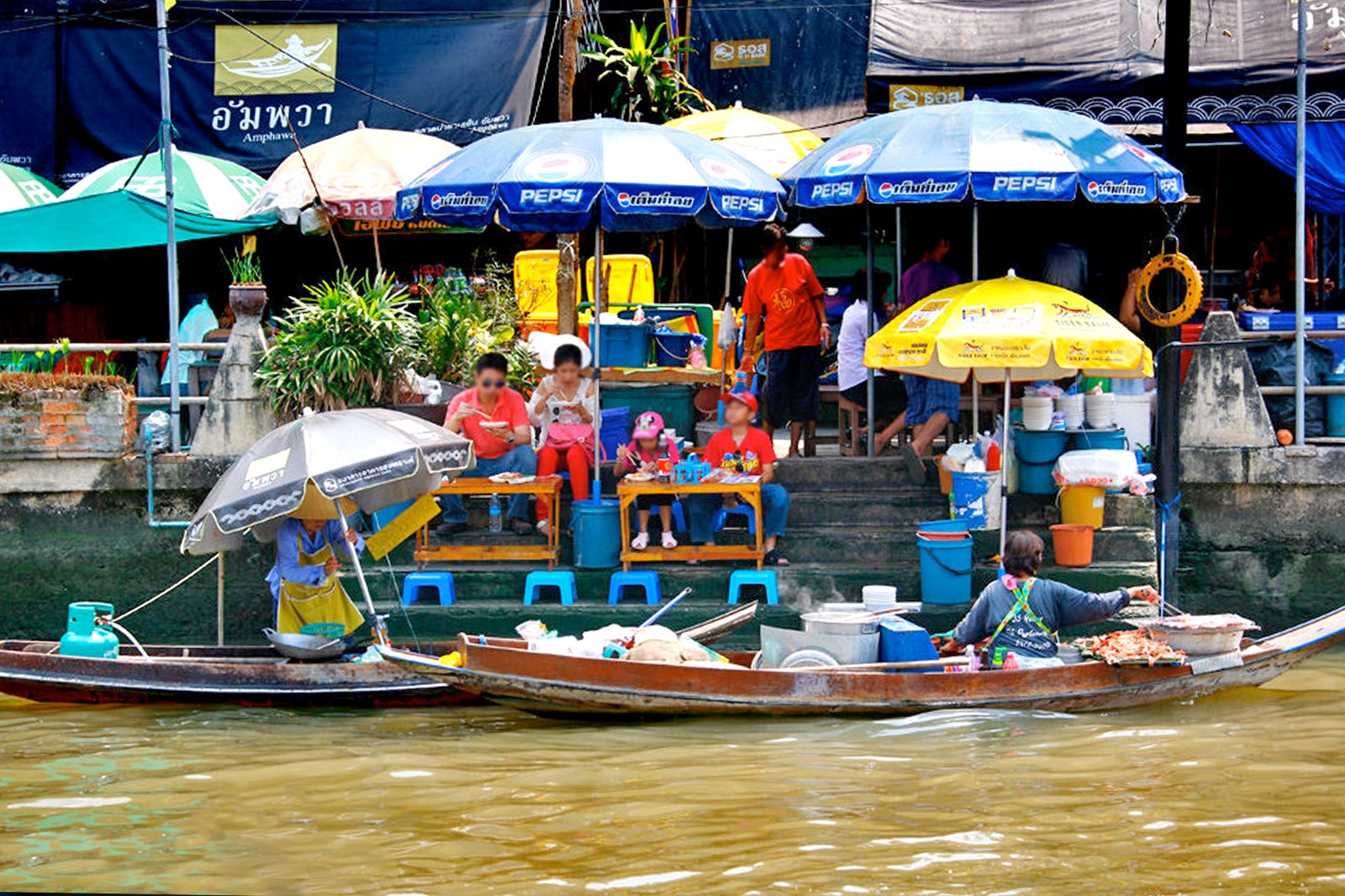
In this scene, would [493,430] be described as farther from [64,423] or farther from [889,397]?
[889,397]

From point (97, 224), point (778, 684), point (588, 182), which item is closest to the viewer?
point (778, 684)

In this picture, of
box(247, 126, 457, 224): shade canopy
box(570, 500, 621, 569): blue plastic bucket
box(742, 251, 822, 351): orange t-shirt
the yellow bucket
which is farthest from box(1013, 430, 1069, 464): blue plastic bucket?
box(247, 126, 457, 224): shade canopy

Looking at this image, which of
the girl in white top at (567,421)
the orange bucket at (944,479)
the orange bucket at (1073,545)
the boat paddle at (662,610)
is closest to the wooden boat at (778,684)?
the boat paddle at (662,610)

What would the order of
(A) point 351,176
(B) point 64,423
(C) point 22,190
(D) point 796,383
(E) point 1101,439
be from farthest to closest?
(C) point 22,190 < (A) point 351,176 < (D) point 796,383 < (B) point 64,423 < (E) point 1101,439

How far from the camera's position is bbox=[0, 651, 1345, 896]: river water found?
6695mm

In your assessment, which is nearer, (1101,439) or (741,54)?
(1101,439)

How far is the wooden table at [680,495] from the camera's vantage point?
1123cm

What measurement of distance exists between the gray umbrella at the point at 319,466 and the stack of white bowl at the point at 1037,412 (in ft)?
14.9

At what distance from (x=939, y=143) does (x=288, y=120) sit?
30.6 feet

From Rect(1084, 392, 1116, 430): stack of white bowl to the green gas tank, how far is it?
7663 millimetres

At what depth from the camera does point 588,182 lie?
10.7m

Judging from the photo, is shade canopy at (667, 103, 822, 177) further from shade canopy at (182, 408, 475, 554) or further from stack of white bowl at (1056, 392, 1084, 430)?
shade canopy at (182, 408, 475, 554)

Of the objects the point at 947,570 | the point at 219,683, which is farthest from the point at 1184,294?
the point at 219,683

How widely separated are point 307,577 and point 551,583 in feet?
6.30
